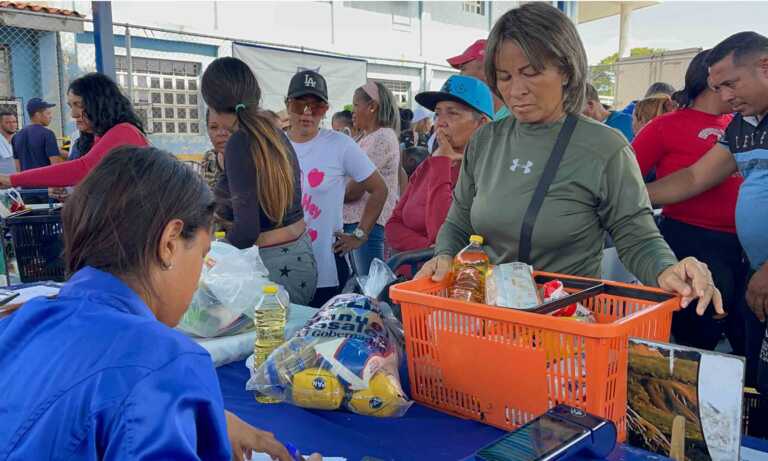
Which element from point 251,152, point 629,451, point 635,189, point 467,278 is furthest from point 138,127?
Answer: point 629,451

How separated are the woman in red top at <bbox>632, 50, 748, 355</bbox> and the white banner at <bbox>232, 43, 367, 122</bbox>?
5326mm

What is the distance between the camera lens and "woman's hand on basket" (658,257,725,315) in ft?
3.70

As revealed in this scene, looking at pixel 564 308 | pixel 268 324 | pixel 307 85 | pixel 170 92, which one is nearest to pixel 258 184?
pixel 268 324

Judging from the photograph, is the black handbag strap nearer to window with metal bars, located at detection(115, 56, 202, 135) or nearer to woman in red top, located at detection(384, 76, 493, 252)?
woman in red top, located at detection(384, 76, 493, 252)

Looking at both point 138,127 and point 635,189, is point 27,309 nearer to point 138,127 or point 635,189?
point 635,189

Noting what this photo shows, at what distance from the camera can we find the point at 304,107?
2939 millimetres

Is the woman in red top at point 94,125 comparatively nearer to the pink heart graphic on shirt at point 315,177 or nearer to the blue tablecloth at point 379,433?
the pink heart graphic on shirt at point 315,177

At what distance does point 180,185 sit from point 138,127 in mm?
2518

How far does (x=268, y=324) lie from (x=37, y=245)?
72.2 inches

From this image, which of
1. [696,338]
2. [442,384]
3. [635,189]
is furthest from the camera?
[696,338]

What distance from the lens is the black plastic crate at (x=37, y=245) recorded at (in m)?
2.73

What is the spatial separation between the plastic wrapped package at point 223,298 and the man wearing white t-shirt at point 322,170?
1.10 meters

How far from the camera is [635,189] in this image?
1412mm

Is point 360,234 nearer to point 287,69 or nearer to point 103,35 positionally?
point 103,35
